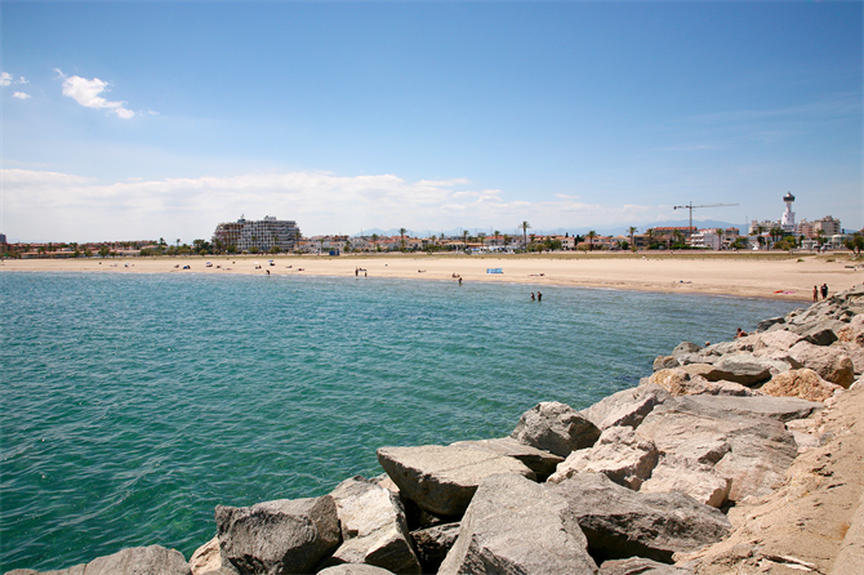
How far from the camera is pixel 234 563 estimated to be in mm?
5184

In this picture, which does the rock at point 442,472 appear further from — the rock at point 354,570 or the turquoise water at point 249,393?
the turquoise water at point 249,393

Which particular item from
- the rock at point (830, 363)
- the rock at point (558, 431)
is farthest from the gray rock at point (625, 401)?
the rock at point (830, 363)

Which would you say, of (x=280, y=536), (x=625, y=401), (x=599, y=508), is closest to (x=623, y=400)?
(x=625, y=401)

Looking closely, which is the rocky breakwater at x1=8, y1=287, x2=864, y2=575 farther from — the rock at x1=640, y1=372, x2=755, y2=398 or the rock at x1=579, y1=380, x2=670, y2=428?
the rock at x1=640, y1=372, x2=755, y2=398

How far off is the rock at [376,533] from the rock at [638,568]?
2.05 m

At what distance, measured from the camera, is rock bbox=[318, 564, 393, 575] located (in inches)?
174

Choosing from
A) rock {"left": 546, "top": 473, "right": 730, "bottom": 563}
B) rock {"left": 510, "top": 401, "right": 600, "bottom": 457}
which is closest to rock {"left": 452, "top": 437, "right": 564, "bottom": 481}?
rock {"left": 510, "top": 401, "right": 600, "bottom": 457}

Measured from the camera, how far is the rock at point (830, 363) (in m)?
9.17

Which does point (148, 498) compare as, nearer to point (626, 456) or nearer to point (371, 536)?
point (371, 536)

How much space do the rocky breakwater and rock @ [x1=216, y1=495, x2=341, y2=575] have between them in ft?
0.05

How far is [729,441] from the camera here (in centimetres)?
641

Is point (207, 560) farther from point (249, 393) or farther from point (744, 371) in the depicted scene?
point (744, 371)

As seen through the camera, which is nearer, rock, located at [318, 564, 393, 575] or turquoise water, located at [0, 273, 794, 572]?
rock, located at [318, 564, 393, 575]

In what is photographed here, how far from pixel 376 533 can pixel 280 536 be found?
1.06 meters
